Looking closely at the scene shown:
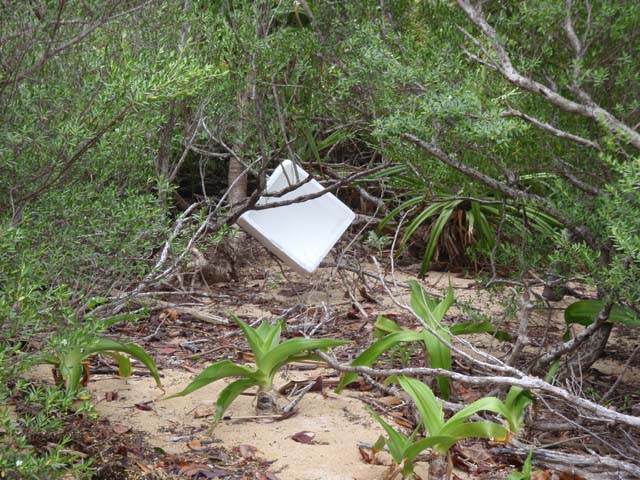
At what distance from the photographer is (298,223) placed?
554 centimetres

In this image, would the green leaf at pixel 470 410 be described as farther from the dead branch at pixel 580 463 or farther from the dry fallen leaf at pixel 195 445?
the dry fallen leaf at pixel 195 445

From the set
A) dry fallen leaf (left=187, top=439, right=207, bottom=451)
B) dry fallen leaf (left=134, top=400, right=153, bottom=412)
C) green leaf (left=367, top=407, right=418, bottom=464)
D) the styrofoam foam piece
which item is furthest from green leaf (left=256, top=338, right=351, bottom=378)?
the styrofoam foam piece

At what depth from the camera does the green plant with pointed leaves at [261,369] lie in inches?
142

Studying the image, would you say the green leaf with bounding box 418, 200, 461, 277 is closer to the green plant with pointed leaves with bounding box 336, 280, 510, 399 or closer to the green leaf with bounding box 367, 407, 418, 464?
the green plant with pointed leaves with bounding box 336, 280, 510, 399

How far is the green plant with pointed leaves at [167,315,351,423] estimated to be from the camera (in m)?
3.62

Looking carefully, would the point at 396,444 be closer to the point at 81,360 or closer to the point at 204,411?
the point at 204,411

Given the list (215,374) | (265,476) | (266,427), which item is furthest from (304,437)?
(215,374)

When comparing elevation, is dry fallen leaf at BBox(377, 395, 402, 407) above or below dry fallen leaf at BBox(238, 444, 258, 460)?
above

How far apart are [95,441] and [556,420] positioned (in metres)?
2.10

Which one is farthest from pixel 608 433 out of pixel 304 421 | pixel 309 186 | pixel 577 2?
pixel 309 186

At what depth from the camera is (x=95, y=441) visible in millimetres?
3318

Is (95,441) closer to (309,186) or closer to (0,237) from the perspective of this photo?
(0,237)

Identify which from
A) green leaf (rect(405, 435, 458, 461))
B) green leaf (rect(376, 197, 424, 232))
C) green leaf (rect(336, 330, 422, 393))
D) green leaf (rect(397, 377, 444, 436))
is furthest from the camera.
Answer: green leaf (rect(376, 197, 424, 232))

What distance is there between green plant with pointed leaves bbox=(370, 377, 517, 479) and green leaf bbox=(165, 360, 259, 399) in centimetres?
81
